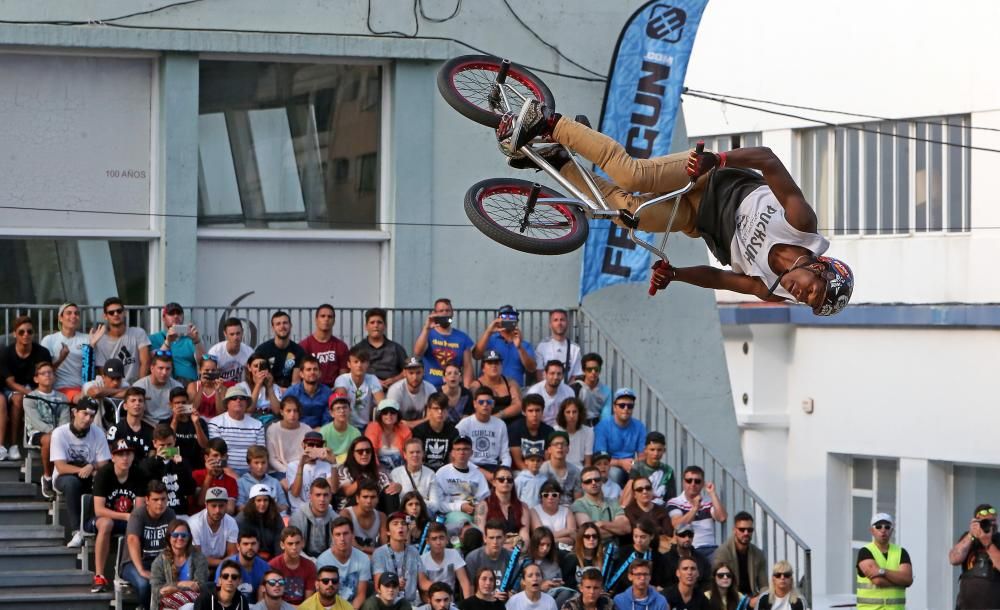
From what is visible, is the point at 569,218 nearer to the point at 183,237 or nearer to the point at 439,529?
the point at 439,529

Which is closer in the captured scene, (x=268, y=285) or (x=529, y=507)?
(x=529, y=507)

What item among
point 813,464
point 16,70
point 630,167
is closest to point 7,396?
point 16,70

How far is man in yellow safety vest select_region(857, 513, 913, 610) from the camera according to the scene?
14.9m

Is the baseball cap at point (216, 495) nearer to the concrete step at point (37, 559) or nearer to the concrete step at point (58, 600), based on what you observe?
the concrete step at point (58, 600)

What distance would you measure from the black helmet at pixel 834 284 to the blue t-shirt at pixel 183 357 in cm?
694

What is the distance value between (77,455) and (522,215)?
179 inches

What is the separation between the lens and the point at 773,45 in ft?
99.2

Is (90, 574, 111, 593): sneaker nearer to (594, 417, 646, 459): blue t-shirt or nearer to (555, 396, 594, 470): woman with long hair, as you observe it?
(555, 396, 594, 470): woman with long hair

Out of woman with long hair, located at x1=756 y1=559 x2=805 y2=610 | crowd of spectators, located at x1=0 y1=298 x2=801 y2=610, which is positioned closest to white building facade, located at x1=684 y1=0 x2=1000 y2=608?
crowd of spectators, located at x1=0 y1=298 x2=801 y2=610

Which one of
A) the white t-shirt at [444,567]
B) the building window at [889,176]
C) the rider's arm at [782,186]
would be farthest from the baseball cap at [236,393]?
the building window at [889,176]

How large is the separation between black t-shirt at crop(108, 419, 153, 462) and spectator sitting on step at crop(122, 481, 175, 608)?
2.00 ft

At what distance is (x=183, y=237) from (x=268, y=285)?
975 millimetres

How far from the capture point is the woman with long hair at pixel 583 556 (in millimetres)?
14078

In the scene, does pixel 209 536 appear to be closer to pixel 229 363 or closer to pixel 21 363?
pixel 229 363
